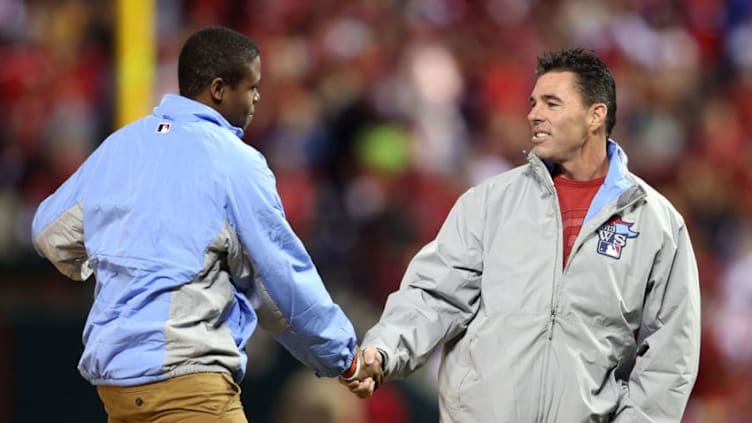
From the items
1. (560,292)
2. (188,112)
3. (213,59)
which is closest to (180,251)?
(188,112)

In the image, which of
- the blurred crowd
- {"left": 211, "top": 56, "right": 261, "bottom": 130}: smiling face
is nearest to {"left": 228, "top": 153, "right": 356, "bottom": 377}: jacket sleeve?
{"left": 211, "top": 56, "right": 261, "bottom": 130}: smiling face

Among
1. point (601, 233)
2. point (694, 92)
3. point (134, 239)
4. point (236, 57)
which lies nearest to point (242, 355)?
point (134, 239)

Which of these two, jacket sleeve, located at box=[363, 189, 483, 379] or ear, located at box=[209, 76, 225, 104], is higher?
ear, located at box=[209, 76, 225, 104]

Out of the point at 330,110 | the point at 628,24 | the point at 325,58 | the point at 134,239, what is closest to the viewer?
the point at 134,239

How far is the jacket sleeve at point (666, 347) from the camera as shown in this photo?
5.22 meters

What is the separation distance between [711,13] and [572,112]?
9.98 m

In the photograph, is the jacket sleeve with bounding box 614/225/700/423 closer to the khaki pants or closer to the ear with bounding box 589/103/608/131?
the ear with bounding box 589/103/608/131

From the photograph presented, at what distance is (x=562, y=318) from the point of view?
5.21 meters

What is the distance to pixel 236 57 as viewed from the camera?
16.4 ft

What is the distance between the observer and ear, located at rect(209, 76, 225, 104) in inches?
198

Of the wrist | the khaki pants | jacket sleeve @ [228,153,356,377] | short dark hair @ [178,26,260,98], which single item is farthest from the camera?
the wrist

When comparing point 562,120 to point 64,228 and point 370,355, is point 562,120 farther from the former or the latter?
point 64,228

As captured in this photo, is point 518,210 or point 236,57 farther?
point 518,210

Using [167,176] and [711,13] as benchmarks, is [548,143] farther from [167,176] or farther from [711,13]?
[711,13]
